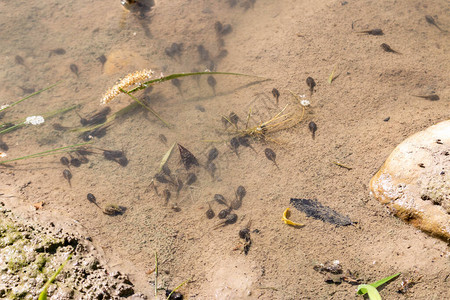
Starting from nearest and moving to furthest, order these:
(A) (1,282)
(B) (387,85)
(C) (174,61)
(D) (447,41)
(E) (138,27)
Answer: (A) (1,282) < (B) (387,85) < (D) (447,41) < (C) (174,61) < (E) (138,27)

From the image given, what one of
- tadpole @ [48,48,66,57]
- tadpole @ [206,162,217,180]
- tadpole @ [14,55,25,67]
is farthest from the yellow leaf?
tadpole @ [14,55,25,67]

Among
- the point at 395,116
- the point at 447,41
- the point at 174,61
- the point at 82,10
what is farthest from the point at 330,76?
the point at 82,10

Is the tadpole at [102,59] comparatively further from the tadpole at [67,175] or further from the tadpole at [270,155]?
the tadpole at [270,155]

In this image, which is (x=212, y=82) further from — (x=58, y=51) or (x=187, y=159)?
(x=58, y=51)

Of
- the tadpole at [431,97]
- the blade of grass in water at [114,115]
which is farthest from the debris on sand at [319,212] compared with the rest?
the blade of grass in water at [114,115]

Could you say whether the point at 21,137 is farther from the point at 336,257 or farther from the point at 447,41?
the point at 447,41

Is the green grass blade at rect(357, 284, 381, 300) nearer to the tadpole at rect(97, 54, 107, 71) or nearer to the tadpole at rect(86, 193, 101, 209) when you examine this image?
the tadpole at rect(86, 193, 101, 209)

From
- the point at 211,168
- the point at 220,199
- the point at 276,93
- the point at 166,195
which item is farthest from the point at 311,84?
the point at 166,195
